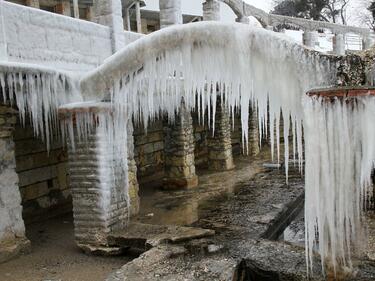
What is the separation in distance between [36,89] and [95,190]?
192 centimetres

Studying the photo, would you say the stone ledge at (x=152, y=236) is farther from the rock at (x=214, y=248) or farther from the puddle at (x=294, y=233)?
the puddle at (x=294, y=233)

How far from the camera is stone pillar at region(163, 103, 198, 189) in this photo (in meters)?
11.8

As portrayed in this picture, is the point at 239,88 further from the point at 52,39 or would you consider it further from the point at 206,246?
the point at 52,39

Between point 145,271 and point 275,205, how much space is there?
4406mm

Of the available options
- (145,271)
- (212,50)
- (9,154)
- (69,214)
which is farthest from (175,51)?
(69,214)

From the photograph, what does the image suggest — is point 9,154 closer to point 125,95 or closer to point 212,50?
point 125,95

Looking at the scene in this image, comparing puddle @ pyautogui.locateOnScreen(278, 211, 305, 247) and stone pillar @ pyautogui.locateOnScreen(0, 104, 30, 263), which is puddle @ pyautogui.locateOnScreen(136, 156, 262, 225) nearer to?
puddle @ pyautogui.locateOnScreen(278, 211, 305, 247)

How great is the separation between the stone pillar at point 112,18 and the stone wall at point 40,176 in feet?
9.07

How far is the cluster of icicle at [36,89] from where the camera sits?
6.07m

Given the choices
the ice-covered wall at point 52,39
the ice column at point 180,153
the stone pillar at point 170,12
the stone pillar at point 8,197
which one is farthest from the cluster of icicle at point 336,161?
the ice column at point 180,153

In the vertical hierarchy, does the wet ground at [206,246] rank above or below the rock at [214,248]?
below

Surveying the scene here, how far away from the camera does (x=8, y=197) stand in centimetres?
708

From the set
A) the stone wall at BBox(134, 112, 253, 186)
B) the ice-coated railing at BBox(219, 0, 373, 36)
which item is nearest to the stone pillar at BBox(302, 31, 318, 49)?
the ice-coated railing at BBox(219, 0, 373, 36)

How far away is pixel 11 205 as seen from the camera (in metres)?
7.14
